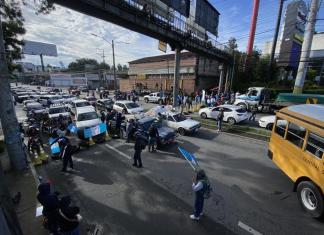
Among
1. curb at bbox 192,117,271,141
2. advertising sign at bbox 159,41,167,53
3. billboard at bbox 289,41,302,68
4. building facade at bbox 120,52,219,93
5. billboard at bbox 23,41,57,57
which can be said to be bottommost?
curb at bbox 192,117,271,141

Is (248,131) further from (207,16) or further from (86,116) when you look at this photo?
(207,16)

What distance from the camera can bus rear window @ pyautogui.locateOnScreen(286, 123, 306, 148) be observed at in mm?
5246

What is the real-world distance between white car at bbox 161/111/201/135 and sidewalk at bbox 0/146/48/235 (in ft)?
26.5

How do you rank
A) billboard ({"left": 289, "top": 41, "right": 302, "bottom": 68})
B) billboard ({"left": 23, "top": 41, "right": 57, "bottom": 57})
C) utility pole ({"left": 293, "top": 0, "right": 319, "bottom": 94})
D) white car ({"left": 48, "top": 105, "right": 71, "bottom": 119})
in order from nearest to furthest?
white car ({"left": 48, "top": 105, "right": 71, "bottom": 119})
utility pole ({"left": 293, "top": 0, "right": 319, "bottom": 94})
billboard ({"left": 289, "top": 41, "right": 302, "bottom": 68})
billboard ({"left": 23, "top": 41, "right": 57, "bottom": 57})

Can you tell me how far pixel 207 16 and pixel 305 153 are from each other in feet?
82.3

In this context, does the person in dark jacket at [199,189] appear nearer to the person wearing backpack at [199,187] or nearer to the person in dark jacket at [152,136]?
the person wearing backpack at [199,187]

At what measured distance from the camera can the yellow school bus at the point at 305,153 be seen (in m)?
4.54

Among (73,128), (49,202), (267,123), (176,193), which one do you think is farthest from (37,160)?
(267,123)

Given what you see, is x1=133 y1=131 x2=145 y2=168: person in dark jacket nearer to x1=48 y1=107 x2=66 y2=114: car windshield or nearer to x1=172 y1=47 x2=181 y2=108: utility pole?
x1=48 y1=107 x2=66 y2=114: car windshield

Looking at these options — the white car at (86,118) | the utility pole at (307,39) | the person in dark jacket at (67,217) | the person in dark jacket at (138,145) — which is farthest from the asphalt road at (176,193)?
the utility pole at (307,39)

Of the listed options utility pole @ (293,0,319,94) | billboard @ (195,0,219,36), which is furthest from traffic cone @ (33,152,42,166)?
utility pole @ (293,0,319,94)

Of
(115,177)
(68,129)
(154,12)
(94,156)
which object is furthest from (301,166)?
(154,12)

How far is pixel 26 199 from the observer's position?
5.46m

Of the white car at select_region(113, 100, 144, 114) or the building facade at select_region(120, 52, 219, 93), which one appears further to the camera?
the building facade at select_region(120, 52, 219, 93)
